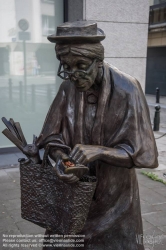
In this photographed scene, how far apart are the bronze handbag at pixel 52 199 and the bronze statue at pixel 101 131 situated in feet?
0.30

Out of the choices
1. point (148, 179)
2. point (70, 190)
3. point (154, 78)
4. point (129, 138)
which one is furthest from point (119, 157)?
point (154, 78)

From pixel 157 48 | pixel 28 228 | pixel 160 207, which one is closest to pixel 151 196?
pixel 160 207

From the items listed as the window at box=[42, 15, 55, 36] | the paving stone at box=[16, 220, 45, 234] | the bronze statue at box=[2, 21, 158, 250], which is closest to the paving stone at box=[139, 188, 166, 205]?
the paving stone at box=[16, 220, 45, 234]

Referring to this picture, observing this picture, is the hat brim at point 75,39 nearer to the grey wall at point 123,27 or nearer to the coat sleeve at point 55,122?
the coat sleeve at point 55,122

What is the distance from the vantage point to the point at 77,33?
1.59 m

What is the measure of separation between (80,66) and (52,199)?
77cm

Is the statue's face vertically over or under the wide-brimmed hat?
under

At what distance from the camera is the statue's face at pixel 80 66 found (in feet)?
5.32

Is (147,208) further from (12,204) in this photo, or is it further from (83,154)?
(83,154)

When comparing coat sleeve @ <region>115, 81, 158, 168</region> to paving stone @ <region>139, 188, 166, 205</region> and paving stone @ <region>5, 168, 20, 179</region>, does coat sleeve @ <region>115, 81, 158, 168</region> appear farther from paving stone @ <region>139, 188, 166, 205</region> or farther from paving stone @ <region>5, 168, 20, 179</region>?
paving stone @ <region>5, 168, 20, 179</region>

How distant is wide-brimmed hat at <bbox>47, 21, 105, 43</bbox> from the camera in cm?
159

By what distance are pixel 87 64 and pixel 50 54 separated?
571 centimetres

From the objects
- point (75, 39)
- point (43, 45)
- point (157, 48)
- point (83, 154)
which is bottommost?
point (157, 48)

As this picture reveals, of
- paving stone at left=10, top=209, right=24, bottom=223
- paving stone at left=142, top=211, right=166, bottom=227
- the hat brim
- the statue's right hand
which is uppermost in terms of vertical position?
the hat brim
